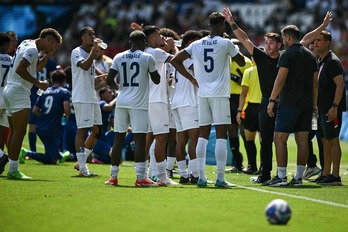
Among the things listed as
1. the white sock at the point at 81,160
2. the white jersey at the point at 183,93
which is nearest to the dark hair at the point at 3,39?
the white sock at the point at 81,160

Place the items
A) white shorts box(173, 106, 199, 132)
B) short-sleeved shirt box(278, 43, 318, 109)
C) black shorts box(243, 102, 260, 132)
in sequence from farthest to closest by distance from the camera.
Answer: black shorts box(243, 102, 260, 132) < white shorts box(173, 106, 199, 132) < short-sleeved shirt box(278, 43, 318, 109)

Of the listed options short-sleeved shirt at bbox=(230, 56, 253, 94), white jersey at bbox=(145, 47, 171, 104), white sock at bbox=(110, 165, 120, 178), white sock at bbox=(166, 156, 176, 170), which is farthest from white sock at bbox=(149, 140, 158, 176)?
short-sleeved shirt at bbox=(230, 56, 253, 94)

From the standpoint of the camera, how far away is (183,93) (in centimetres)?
1508

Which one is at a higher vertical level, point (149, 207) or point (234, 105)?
point (234, 105)

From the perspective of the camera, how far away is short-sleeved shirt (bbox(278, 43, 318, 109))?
1438cm

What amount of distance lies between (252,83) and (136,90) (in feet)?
12.7

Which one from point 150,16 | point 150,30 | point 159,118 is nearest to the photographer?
point 150,30

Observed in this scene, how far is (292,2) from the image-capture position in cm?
3750

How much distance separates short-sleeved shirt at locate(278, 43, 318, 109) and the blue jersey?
20.4 feet

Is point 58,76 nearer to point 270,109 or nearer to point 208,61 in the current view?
point 208,61

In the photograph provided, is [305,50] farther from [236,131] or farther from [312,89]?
[236,131]

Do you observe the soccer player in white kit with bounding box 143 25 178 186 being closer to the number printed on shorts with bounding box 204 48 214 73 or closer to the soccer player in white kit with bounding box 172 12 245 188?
the soccer player in white kit with bounding box 172 12 245 188

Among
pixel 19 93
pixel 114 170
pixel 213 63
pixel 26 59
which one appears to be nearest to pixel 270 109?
pixel 213 63

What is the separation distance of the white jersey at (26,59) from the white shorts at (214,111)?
2.93 metres
